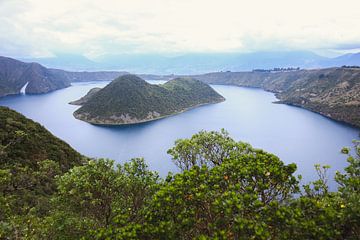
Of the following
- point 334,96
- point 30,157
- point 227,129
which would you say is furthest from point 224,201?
point 334,96

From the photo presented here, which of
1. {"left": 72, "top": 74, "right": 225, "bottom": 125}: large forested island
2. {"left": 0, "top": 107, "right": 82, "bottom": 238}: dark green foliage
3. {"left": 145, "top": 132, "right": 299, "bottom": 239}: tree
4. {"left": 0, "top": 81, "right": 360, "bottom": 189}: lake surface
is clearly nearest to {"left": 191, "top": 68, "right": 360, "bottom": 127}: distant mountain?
{"left": 0, "top": 81, "right": 360, "bottom": 189}: lake surface

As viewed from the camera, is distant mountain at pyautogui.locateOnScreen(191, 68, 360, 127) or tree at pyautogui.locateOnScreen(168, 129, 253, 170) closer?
tree at pyautogui.locateOnScreen(168, 129, 253, 170)

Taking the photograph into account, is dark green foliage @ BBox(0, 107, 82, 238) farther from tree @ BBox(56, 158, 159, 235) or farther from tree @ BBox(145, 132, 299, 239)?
tree @ BBox(145, 132, 299, 239)

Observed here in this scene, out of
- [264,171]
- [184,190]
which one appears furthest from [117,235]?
[264,171]

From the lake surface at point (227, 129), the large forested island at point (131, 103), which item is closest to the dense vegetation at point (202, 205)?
the lake surface at point (227, 129)

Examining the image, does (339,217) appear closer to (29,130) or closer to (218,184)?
(218,184)

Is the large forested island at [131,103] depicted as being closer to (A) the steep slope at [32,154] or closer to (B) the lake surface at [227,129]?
(B) the lake surface at [227,129]

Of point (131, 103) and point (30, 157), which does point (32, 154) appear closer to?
point (30, 157)

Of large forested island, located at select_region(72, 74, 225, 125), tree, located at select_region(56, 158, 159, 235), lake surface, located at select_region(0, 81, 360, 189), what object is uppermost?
tree, located at select_region(56, 158, 159, 235)
